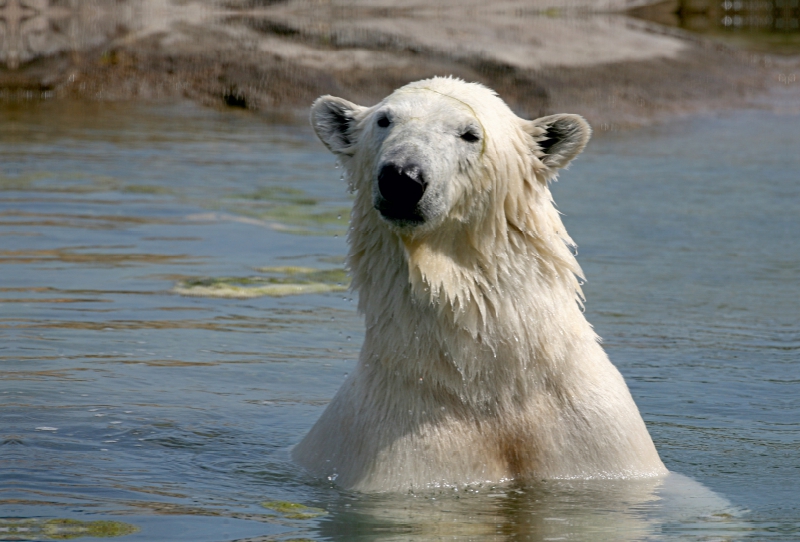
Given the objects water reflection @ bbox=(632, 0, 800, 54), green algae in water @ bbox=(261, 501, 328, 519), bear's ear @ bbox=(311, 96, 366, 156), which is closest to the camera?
green algae in water @ bbox=(261, 501, 328, 519)

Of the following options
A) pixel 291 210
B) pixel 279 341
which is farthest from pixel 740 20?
pixel 279 341

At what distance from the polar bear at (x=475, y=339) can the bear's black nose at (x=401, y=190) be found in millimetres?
223

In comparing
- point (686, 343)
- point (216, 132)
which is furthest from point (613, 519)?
point (216, 132)

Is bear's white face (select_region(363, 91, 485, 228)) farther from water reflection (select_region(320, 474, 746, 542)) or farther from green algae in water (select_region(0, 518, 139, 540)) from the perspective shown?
green algae in water (select_region(0, 518, 139, 540))

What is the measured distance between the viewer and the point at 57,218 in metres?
10.4

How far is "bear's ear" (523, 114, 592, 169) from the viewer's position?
462cm

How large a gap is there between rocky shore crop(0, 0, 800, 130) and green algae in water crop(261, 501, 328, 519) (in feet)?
40.5

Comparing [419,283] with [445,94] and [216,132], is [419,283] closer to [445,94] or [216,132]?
[445,94]

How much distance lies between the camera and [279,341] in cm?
732

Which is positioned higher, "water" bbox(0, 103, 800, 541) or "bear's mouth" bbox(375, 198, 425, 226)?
"bear's mouth" bbox(375, 198, 425, 226)

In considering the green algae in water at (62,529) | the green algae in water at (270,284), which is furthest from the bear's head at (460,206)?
the green algae in water at (270,284)

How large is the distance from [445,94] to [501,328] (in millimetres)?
877

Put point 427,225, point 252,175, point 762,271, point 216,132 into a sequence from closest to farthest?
point 427,225 → point 762,271 → point 252,175 → point 216,132

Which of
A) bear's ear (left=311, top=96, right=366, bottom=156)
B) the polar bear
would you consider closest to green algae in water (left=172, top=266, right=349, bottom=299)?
bear's ear (left=311, top=96, right=366, bottom=156)
